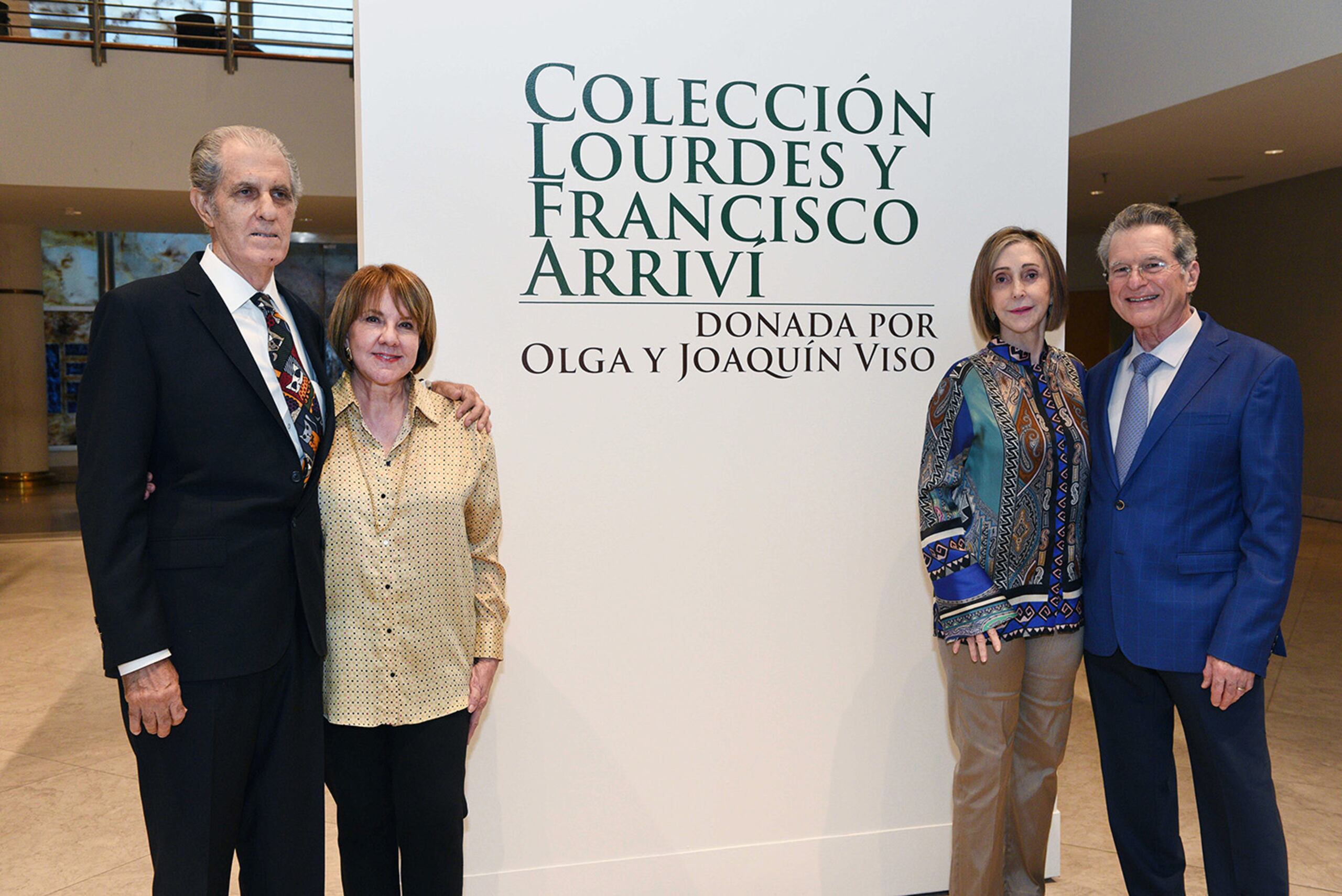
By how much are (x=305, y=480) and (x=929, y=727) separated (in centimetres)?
198

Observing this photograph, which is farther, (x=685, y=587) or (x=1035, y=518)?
(x=685, y=587)

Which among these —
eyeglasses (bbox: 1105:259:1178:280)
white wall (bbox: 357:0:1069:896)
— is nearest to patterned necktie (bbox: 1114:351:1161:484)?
eyeglasses (bbox: 1105:259:1178:280)

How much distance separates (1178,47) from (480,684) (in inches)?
301

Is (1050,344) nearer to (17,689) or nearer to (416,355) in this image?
(416,355)

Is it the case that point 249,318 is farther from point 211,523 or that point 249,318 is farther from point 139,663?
point 139,663

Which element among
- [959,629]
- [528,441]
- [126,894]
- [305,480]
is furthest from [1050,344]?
[126,894]

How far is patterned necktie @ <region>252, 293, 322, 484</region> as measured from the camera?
197 centimetres

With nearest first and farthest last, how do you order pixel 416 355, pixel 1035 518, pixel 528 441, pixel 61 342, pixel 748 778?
pixel 416 355 < pixel 1035 518 < pixel 528 441 < pixel 748 778 < pixel 61 342

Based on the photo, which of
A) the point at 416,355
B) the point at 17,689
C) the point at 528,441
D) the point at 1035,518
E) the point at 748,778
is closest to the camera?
the point at 416,355

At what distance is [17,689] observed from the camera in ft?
16.3

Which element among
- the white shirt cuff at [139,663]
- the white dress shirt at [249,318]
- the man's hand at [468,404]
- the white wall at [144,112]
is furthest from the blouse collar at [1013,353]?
the white wall at [144,112]

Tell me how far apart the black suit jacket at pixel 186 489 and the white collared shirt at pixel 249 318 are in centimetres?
2

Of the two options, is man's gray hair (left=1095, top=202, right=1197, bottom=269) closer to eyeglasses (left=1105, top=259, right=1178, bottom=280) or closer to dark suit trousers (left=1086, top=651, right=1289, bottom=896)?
eyeglasses (left=1105, top=259, right=1178, bottom=280)

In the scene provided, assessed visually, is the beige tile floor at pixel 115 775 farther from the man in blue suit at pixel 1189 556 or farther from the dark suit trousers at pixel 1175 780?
the man in blue suit at pixel 1189 556
